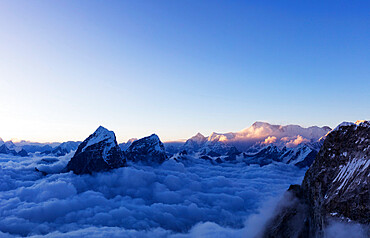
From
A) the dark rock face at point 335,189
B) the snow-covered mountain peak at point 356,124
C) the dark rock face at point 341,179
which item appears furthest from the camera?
the snow-covered mountain peak at point 356,124

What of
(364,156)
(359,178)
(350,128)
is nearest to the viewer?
(359,178)

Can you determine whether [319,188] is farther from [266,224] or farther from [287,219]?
[266,224]

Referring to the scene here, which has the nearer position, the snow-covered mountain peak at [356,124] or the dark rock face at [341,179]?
the dark rock face at [341,179]

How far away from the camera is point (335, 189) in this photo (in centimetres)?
2567

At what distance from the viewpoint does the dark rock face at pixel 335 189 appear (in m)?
22.2

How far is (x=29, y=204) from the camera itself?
198m

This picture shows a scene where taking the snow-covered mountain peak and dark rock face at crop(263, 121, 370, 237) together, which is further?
the snow-covered mountain peak

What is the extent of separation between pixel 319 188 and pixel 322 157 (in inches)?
188

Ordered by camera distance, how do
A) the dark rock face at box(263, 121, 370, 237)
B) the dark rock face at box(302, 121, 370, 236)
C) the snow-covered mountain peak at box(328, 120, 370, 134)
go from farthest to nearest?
the snow-covered mountain peak at box(328, 120, 370, 134) → the dark rock face at box(263, 121, 370, 237) → the dark rock face at box(302, 121, 370, 236)

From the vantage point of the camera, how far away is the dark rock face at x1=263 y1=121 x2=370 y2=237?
22.2 meters

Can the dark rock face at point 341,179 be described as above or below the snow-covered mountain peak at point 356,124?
below

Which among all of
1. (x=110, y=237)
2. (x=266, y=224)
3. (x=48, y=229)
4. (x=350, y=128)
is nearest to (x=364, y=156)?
(x=350, y=128)

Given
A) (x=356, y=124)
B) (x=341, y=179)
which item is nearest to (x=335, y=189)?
(x=341, y=179)

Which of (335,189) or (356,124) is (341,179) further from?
(356,124)
